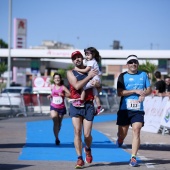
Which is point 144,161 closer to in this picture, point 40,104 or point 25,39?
point 40,104

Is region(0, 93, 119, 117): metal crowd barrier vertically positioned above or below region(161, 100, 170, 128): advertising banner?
below

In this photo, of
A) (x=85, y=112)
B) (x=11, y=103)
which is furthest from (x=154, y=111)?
(x=11, y=103)

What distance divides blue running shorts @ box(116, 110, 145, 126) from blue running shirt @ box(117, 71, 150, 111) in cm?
7

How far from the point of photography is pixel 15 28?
6650 cm

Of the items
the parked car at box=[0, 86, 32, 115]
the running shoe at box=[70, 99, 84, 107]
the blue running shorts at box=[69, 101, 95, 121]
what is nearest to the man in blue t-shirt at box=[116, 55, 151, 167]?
the blue running shorts at box=[69, 101, 95, 121]

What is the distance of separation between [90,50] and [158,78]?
A: 10.3 m

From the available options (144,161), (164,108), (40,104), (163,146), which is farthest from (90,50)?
(40,104)

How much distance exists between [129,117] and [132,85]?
56 cm

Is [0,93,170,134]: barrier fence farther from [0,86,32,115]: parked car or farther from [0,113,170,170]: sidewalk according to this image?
[0,113,170,170]: sidewalk

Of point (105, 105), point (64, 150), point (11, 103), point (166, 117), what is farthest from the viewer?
point (105, 105)

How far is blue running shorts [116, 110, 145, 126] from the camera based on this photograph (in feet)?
32.9

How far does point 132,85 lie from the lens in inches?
399

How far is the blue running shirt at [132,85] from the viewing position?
10.1 m

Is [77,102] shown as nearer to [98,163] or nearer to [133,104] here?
[133,104]
